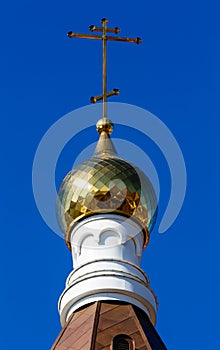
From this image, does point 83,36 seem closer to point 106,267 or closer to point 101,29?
point 101,29

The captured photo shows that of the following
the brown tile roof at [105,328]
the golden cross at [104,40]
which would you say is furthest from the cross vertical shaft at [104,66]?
the brown tile roof at [105,328]

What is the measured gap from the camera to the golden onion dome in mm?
20188

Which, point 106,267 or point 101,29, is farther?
point 101,29

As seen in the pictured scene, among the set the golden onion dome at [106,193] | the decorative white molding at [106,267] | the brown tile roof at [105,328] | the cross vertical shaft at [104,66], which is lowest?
the brown tile roof at [105,328]

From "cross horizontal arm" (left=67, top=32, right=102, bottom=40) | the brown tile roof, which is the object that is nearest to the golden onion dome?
the brown tile roof

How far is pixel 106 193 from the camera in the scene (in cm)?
2016

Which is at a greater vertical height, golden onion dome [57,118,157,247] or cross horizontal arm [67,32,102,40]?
cross horizontal arm [67,32,102,40]

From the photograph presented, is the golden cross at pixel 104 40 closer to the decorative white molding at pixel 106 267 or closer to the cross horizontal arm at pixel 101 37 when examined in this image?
the cross horizontal arm at pixel 101 37

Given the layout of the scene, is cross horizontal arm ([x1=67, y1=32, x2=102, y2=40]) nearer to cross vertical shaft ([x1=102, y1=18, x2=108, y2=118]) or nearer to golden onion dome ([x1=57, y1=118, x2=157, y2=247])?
cross vertical shaft ([x1=102, y1=18, x2=108, y2=118])

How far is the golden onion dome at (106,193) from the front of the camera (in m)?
20.2

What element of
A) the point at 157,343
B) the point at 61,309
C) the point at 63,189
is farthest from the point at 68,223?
the point at 157,343

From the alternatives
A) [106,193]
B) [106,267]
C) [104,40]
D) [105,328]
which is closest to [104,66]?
[104,40]

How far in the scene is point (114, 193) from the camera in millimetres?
20141

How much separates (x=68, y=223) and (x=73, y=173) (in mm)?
846
